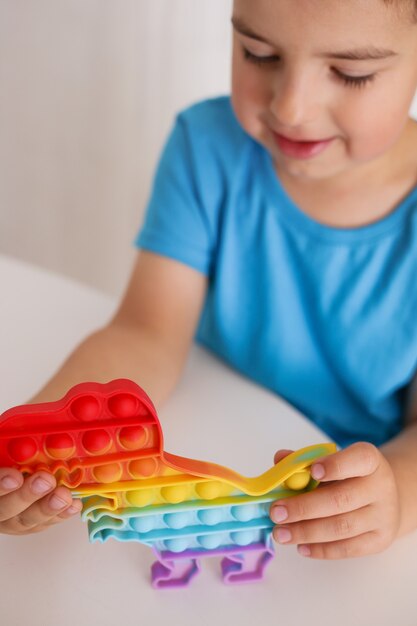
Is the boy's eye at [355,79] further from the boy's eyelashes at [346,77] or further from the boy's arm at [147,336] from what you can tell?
the boy's arm at [147,336]

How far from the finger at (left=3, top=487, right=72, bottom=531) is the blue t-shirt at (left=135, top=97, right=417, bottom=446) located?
1.31 ft

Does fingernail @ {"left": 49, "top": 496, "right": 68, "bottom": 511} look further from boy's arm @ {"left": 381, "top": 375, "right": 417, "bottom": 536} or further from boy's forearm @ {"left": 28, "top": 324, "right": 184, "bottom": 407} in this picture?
boy's arm @ {"left": 381, "top": 375, "right": 417, "bottom": 536}

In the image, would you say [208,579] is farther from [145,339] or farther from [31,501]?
[145,339]

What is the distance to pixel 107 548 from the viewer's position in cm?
65

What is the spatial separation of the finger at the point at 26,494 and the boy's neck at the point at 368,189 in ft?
1.59

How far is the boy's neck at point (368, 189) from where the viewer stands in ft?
2.90

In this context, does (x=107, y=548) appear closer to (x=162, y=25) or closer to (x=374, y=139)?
(x=374, y=139)

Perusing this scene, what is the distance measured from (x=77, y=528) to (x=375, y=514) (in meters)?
0.24

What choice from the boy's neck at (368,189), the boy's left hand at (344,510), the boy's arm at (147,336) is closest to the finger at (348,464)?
the boy's left hand at (344,510)

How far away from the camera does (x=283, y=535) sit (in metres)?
0.60

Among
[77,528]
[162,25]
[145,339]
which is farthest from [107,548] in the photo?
[162,25]

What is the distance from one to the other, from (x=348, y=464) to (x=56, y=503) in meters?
0.21

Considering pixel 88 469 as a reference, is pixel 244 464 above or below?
below

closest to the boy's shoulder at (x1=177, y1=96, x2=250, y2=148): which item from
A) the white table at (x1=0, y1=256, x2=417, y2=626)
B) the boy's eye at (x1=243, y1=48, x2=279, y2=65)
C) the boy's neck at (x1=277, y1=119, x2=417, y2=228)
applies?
the boy's neck at (x1=277, y1=119, x2=417, y2=228)
